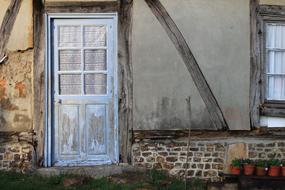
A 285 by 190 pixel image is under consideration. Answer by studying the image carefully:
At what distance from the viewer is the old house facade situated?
8.99 metres

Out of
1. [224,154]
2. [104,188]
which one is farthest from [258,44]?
[104,188]

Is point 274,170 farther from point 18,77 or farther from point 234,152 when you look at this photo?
point 18,77

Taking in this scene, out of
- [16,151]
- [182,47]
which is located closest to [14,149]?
[16,151]

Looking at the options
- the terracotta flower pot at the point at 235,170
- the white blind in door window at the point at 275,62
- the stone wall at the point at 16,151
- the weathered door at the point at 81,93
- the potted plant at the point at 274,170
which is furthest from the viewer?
the white blind in door window at the point at 275,62

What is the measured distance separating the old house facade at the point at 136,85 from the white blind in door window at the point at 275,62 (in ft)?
0.64

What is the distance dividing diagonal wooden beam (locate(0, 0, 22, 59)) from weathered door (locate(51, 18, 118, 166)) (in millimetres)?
640

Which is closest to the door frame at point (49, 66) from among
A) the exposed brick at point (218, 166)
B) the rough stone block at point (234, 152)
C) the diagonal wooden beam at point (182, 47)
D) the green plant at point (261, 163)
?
the diagonal wooden beam at point (182, 47)

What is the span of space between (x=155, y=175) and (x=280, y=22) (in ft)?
11.0

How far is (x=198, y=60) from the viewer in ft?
29.7

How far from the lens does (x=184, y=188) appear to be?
8.49m

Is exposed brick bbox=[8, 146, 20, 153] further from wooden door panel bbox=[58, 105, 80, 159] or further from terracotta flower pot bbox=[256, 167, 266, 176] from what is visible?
terracotta flower pot bbox=[256, 167, 266, 176]

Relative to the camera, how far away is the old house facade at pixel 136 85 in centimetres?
899

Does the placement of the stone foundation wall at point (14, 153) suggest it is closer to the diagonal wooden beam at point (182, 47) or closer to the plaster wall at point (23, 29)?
the plaster wall at point (23, 29)

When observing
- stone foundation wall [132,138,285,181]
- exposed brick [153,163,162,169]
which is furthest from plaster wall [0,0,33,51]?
exposed brick [153,163,162,169]
